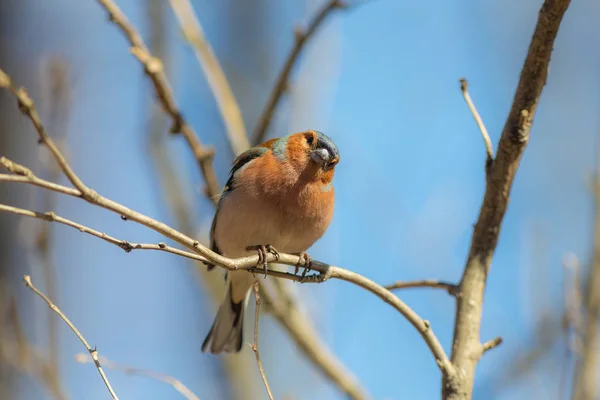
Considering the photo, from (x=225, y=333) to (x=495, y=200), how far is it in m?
A: 2.67

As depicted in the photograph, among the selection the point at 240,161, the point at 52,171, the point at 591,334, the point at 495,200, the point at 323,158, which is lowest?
the point at 591,334

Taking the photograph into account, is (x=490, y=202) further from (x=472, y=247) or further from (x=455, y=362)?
(x=455, y=362)

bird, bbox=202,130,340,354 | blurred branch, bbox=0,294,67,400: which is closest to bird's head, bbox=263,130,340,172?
bird, bbox=202,130,340,354

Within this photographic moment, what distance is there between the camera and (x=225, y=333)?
5.12m

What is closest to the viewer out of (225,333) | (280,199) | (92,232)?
(92,232)

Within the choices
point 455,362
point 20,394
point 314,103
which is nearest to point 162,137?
point 314,103

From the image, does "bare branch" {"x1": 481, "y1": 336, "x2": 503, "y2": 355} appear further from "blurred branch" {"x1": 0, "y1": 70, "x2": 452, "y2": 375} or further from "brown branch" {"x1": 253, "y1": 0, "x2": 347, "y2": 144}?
"brown branch" {"x1": 253, "y1": 0, "x2": 347, "y2": 144}

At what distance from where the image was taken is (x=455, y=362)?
2979mm

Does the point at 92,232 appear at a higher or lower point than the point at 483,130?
lower

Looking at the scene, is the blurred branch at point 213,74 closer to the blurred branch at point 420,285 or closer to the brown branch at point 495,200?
the blurred branch at point 420,285

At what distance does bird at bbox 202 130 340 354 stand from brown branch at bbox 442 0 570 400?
1.25m

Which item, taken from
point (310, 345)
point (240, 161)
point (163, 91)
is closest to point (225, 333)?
point (310, 345)

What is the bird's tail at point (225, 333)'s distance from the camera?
5.07 meters

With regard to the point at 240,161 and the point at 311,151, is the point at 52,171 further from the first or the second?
the point at 311,151
